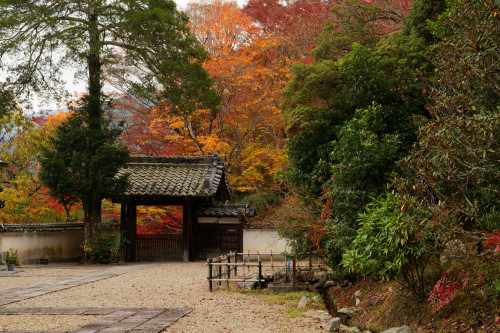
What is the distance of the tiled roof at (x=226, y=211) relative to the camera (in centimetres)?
1898

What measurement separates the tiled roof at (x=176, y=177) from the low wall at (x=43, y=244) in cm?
337

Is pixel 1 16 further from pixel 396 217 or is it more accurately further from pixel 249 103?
pixel 396 217

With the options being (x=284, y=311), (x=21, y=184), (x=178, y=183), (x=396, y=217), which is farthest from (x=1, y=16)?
(x=396, y=217)

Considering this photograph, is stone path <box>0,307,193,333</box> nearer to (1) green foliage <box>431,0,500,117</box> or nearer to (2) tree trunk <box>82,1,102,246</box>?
(1) green foliage <box>431,0,500,117</box>

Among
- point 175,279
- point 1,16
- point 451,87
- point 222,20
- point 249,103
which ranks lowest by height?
point 175,279

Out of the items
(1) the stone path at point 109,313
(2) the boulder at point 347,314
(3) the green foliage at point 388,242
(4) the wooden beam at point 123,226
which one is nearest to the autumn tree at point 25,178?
(4) the wooden beam at point 123,226

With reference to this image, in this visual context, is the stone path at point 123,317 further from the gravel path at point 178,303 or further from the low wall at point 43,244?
the low wall at point 43,244

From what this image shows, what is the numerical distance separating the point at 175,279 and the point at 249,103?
10196 mm

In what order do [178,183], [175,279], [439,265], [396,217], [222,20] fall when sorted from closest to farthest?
[396,217] < [439,265] < [175,279] < [178,183] < [222,20]

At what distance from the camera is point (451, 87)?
5.59m

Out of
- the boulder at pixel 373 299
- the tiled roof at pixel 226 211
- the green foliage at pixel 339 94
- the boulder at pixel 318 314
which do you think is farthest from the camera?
the tiled roof at pixel 226 211

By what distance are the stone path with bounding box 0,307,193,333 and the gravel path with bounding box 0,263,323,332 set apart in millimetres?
236

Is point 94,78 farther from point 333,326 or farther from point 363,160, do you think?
point 333,326

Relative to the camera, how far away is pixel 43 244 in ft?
59.8
